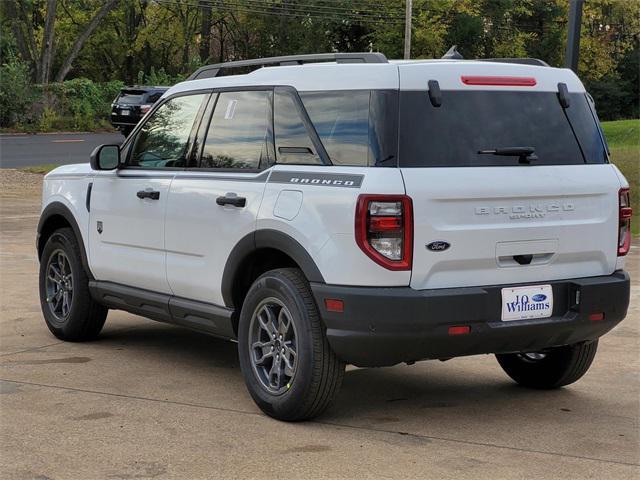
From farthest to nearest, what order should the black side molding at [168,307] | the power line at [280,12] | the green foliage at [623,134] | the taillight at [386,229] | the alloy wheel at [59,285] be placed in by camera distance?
1. the power line at [280,12]
2. the green foliage at [623,134]
3. the alloy wheel at [59,285]
4. the black side molding at [168,307]
5. the taillight at [386,229]

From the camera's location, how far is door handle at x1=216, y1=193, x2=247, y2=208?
6.06m

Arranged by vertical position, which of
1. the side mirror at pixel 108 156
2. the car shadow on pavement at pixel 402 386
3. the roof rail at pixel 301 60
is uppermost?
the roof rail at pixel 301 60

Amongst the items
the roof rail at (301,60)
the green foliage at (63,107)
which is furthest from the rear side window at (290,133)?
the green foliage at (63,107)

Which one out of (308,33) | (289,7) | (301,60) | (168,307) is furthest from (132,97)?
(301,60)

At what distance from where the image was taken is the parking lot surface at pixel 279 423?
5.00m

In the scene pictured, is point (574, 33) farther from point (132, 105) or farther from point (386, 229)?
point (132, 105)

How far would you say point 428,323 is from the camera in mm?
5324

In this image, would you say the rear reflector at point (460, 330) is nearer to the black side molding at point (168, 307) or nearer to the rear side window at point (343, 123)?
the rear side window at point (343, 123)

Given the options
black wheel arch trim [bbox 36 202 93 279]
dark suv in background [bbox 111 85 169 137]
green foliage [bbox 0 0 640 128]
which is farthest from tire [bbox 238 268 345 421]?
green foliage [bbox 0 0 640 128]

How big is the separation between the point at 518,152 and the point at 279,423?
1859 millimetres

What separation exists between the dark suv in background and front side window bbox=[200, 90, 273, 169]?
29343mm

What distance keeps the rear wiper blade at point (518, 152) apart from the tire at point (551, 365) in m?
1.23

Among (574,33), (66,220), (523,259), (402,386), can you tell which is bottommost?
(402,386)

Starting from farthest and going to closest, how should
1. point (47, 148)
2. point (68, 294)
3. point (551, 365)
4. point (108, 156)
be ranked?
point (47, 148)
point (68, 294)
point (108, 156)
point (551, 365)
